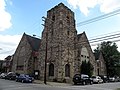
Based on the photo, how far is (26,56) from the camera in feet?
158

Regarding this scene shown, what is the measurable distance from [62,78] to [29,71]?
10613 mm

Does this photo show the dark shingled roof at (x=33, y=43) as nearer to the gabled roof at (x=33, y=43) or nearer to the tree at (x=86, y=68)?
the gabled roof at (x=33, y=43)

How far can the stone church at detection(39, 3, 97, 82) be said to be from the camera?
40.0 m

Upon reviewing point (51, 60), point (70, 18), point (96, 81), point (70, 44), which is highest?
point (70, 18)

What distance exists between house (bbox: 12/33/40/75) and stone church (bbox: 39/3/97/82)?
309cm

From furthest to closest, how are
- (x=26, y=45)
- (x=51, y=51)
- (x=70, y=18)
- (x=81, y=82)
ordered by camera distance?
(x=26, y=45) → (x=70, y=18) → (x=51, y=51) → (x=81, y=82)

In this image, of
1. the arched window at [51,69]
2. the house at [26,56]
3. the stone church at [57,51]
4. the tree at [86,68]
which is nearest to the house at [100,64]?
the stone church at [57,51]

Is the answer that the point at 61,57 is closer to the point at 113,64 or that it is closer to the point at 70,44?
the point at 70,44

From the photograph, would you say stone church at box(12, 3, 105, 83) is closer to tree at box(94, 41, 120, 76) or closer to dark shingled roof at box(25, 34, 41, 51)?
dark shingled roof at box(25, 34, 41, 51)

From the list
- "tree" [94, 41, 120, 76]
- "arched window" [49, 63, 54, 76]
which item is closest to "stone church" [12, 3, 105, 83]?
"arched window" [49, 63, 54, 76]

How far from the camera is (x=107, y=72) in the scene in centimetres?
6359

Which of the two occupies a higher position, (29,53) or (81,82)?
(29,53)

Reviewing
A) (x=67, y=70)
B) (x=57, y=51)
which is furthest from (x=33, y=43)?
(x=67, y=70)

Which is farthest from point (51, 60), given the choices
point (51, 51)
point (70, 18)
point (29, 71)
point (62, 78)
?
point (70, 18)
